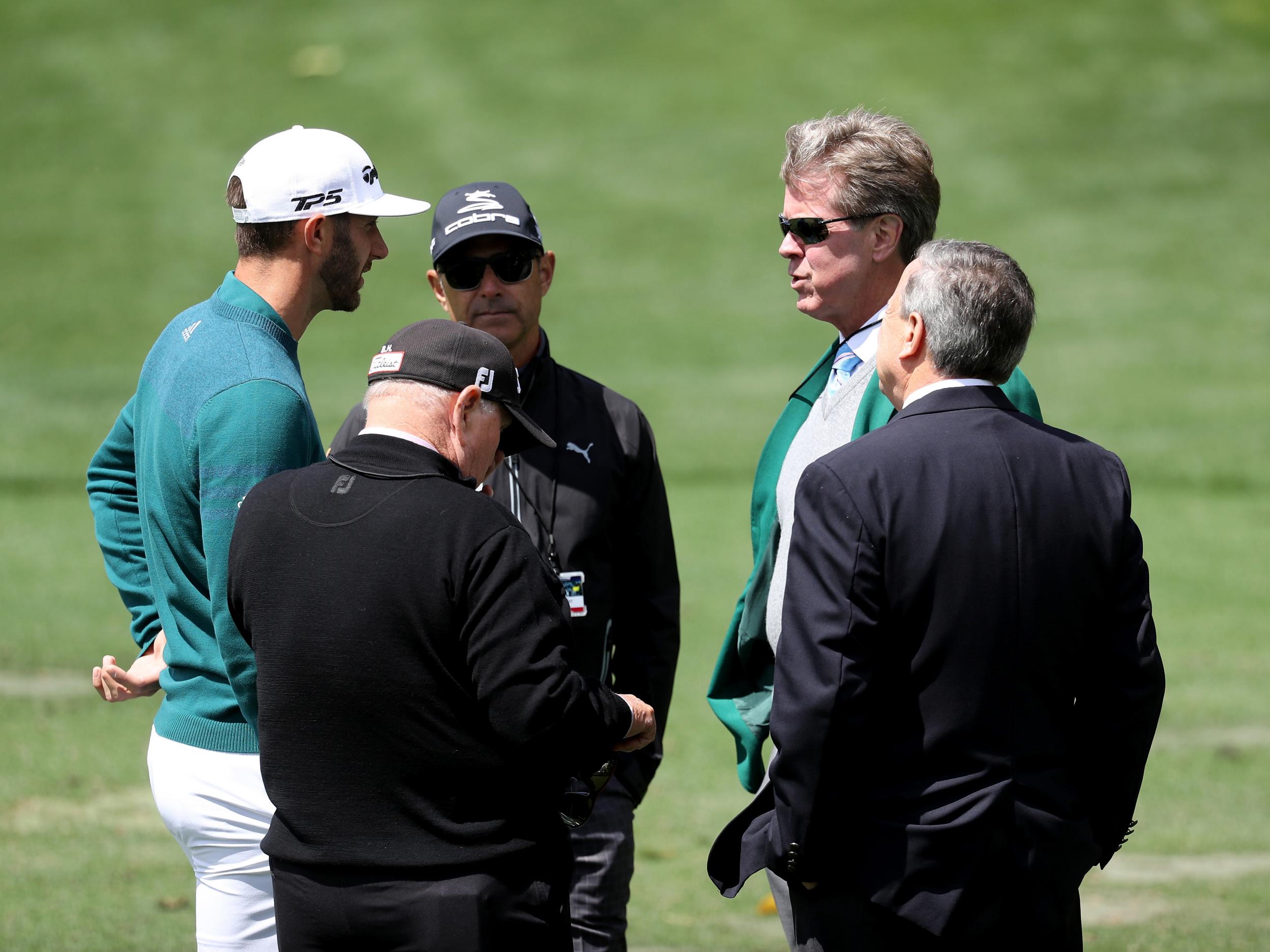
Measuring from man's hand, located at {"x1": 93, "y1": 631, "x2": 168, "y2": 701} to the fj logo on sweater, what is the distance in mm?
926

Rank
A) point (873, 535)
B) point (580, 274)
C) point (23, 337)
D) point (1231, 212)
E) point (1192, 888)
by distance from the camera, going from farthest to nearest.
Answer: point (1231, 212)
point (580, 274)
point (23, 337)
point (1192, 888)
point (873, 535)

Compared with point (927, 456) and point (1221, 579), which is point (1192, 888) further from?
point (1221, 579)

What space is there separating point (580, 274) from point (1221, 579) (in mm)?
13701

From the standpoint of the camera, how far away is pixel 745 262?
24031mm

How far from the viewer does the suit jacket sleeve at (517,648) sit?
274 cm

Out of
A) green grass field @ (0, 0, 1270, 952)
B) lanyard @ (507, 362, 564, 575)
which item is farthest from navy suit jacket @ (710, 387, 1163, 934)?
green grass field @ (0, 0, 1270, 952)

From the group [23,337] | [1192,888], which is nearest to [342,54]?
[23,337]

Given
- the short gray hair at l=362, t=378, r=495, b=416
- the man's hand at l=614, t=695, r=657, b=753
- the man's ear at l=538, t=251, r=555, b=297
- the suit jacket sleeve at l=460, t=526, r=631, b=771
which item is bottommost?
the man's hand at l=614, t=695, r=657, b=753

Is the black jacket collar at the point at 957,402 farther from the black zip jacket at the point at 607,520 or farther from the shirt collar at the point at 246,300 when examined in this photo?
the black zip jacket at the point at 607,520

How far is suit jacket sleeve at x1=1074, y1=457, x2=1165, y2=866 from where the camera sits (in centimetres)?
297

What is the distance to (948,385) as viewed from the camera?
3.01 metres

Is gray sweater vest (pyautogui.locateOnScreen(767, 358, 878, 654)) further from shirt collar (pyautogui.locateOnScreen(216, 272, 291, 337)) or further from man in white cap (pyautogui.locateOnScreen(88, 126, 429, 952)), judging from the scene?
shirt collar (pyautogui.locateOnScreen(216, 272, 291, 337))

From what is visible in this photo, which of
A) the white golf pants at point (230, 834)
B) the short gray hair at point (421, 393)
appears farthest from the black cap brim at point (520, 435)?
the white golf pants at point (230, 834)

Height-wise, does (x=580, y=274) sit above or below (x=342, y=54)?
below
